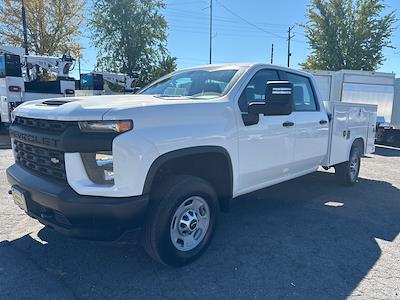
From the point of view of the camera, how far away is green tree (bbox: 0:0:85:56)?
91.2 ft

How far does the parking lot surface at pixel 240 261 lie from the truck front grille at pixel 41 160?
687 mm

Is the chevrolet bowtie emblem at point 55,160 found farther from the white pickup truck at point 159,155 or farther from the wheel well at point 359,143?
the wheel well at point 359,143

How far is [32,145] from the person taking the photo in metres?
3.23

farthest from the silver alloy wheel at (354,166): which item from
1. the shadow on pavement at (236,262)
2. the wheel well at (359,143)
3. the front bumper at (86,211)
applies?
the front bumper at (86,211)

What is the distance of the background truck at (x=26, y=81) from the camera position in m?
12.5

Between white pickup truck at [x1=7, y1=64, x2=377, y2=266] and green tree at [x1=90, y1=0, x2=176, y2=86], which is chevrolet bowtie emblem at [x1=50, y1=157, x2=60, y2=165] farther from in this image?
green tree at [x1=90, y1=0, x2=176, y2=86]

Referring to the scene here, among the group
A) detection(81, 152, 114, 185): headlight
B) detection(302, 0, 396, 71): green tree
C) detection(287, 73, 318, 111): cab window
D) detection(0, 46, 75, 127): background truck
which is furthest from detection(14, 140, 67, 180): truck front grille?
detection(302, 0, 396, 71): green tree

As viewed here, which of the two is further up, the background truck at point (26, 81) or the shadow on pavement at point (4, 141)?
the background truck at point (26, 81)

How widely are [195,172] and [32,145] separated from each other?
4.91 feet

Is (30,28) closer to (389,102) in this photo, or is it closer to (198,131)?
(389,102)

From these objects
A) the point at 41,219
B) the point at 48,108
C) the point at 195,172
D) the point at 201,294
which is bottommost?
the point at 201,294

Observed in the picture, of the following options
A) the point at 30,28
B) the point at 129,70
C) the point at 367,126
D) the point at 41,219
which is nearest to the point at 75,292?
the point at 41,219

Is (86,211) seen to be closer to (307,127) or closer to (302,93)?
(307,127)

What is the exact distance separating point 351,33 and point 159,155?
24.7 m
